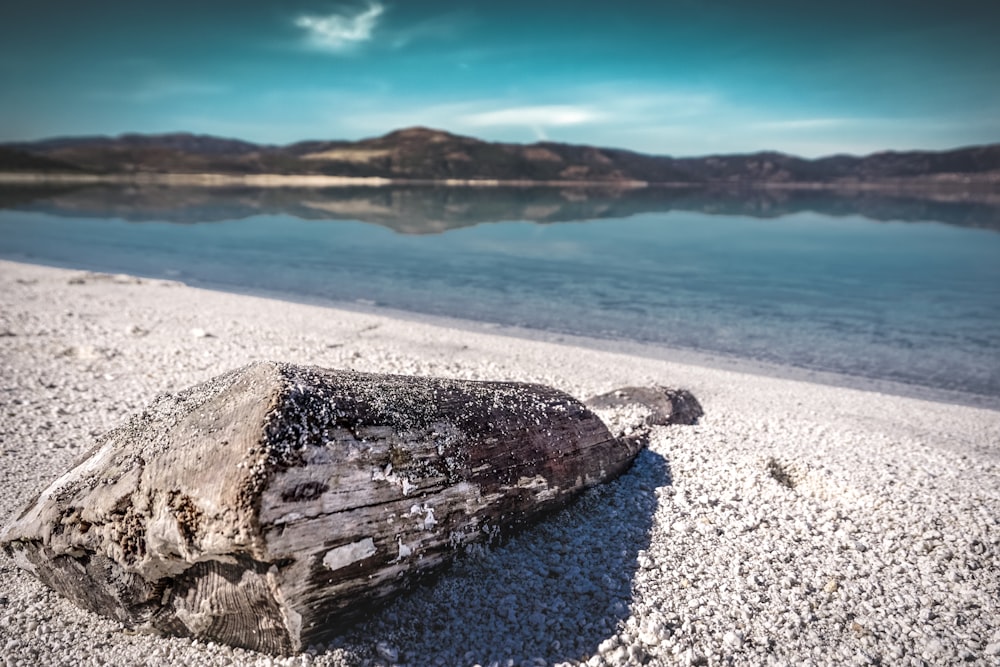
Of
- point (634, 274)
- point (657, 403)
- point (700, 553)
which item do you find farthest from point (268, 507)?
point (634, 274)

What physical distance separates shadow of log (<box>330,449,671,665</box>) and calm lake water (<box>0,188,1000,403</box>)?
10.6 m

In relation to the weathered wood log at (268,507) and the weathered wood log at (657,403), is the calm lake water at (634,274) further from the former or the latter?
the weathered wood log at (268,507)

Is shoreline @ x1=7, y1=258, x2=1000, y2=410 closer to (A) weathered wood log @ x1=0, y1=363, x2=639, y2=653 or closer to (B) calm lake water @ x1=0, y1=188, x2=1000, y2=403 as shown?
(B) calm lake water @ x1=0, y1=188, x2=1000, y2=403

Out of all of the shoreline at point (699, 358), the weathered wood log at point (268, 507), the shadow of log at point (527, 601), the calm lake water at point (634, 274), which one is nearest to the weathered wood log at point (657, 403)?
the shadow of log at point (527, 601)

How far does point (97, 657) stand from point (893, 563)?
19.1 ft

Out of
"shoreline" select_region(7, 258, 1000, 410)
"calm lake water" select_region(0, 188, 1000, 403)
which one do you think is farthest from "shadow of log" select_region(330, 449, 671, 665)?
"calm lake water" select_region(0, 188, 1000, 403)

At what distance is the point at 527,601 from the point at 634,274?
22931 mm

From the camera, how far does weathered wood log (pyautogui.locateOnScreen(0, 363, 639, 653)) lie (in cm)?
335

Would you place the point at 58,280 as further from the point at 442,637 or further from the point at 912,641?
the point at 912,641

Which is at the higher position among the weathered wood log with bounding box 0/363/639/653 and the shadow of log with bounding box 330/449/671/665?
the weathered wood log with bounding box 0/363/639/653

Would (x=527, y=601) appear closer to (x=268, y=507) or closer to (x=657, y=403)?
(x=268, y=507)

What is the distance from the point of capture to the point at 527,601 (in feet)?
13.8

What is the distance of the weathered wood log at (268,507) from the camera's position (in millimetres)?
3350

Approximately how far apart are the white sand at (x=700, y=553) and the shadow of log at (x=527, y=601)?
0.04 feet
